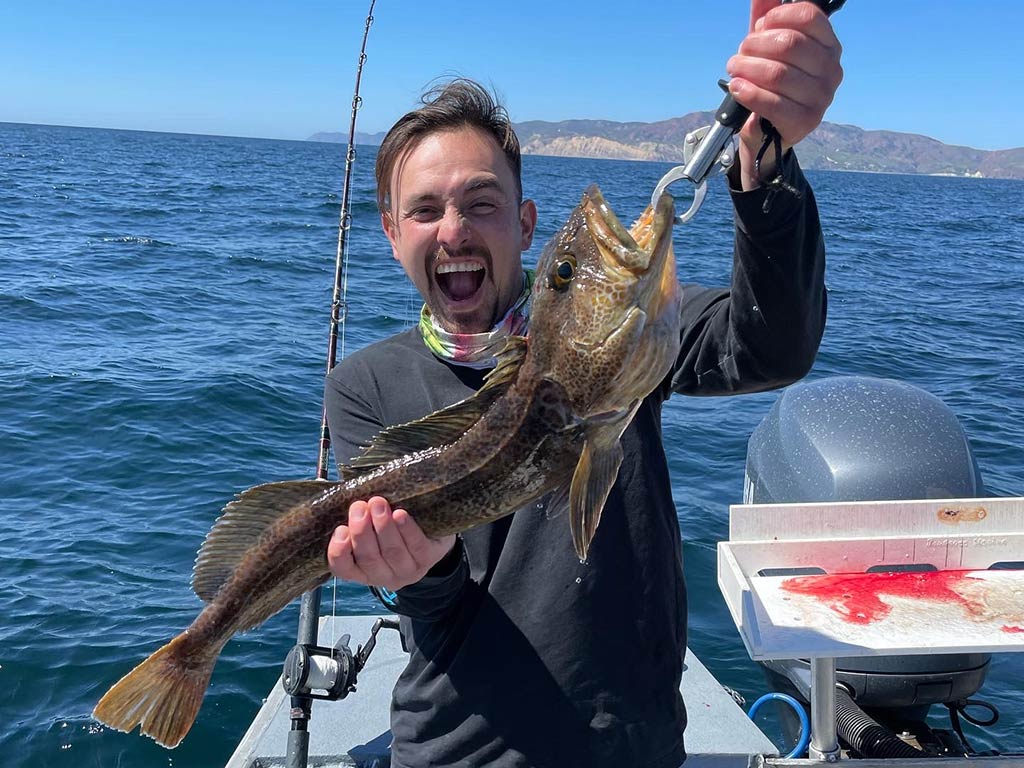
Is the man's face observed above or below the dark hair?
below

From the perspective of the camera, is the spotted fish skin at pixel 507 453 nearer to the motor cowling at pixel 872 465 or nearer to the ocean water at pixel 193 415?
the motor cowling at pixel 872 465

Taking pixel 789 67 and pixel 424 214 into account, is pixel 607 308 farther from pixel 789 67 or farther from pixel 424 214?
pixel 424 214

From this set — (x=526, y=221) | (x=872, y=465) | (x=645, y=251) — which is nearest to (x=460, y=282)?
(x=526, y=221)

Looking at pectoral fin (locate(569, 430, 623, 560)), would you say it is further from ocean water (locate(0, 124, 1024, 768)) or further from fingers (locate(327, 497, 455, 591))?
ocean water (locate(0, 124, 1024, 768))

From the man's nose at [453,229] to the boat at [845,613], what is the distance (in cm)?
185

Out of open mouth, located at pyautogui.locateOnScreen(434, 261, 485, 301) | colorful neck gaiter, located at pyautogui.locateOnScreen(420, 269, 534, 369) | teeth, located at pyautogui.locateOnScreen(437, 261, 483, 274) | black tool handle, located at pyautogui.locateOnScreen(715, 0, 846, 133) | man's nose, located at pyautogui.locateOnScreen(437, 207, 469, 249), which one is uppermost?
black tool handle, located at pyautogui.locateOnScreen(715, 0, 846, 133)

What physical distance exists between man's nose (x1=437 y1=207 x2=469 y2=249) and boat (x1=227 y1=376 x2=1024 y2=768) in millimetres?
1854

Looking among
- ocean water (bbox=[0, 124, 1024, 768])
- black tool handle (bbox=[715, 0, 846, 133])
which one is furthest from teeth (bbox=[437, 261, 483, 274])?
ocean water (bbox=[0, 124, 1024, 768])

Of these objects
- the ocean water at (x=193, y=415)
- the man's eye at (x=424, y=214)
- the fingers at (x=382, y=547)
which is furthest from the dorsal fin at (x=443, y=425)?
the ocean water at (x=193, y=415)

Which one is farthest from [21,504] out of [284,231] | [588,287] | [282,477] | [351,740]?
[284,231]

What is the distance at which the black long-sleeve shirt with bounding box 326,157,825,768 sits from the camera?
2.86m

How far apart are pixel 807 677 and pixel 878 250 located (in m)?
34.7

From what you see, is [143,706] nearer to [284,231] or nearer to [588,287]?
[588,287]

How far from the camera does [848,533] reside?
13.6 feet
